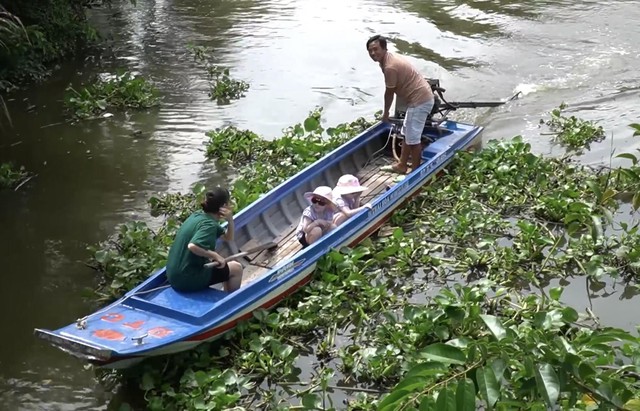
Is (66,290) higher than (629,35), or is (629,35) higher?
(629,35)

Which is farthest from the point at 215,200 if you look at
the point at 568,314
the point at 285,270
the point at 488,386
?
the point at 488,386

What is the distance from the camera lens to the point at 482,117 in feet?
38.2

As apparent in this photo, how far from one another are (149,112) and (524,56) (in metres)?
7.02

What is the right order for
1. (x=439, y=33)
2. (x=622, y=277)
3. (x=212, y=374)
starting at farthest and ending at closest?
(x=439, y=33), (x=622, y=277), (x=212, y=374)

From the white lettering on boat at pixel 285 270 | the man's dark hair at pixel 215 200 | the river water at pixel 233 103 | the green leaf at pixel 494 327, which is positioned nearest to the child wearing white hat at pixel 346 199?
the white lettering on boat at pixel 285 270

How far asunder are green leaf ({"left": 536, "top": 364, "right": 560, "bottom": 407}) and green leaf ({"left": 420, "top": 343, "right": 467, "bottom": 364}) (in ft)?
0.70

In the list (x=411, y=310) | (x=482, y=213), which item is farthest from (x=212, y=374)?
(x=482, y=213)

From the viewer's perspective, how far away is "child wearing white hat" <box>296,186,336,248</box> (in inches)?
291

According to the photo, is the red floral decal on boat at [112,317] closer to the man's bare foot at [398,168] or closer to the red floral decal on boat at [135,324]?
the red floral decal on boat at [135,324]

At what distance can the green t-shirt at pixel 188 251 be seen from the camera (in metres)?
6.28

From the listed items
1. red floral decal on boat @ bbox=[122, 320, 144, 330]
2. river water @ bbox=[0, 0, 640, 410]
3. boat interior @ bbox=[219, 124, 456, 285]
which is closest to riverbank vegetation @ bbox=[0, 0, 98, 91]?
river water @ bbox=[0, 0, 640, 410]

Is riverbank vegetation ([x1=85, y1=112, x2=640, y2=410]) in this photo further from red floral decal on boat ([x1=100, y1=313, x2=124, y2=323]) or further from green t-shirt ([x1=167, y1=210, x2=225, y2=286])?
green t-shirt ([x1=167, y1=210, x2=225, y2=286])

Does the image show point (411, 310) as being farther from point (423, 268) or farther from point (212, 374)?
point (212, 374)

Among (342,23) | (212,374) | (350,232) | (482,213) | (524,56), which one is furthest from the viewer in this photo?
(342,23)
